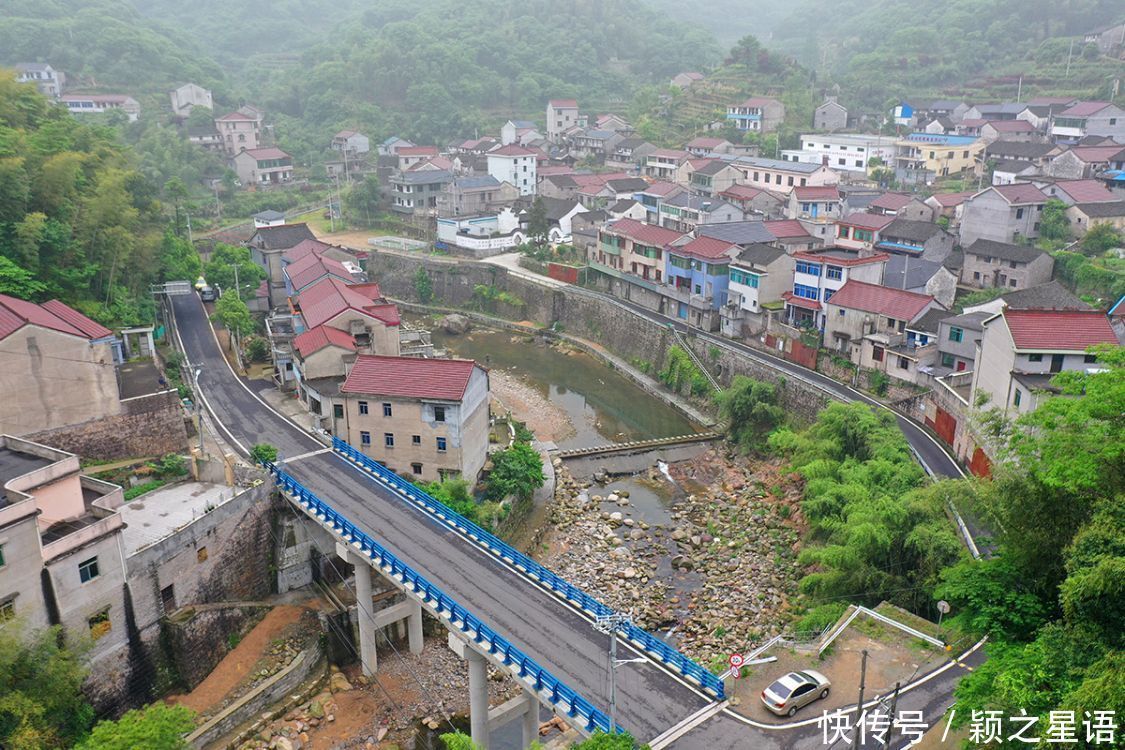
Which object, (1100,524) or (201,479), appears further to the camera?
(201,479)

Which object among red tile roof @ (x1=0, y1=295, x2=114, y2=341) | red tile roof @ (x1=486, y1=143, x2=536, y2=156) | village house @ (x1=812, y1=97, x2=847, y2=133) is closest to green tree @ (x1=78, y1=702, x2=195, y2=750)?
red tile roof @ (x1=0, y1=295, x2=114, y2=341)

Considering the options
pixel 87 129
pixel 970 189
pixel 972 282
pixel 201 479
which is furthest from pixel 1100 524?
pixel 970 189

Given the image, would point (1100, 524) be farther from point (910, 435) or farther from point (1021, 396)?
point (910, 435)

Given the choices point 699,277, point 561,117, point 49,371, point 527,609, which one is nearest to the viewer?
point 527,609

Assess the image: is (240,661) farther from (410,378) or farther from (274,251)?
(274,251)

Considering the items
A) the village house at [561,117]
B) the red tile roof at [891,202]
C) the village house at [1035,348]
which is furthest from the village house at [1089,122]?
the village house at [561,117]

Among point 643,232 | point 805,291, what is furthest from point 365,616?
point 643,232

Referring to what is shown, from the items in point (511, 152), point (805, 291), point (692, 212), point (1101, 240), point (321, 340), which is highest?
point (511, 152)
